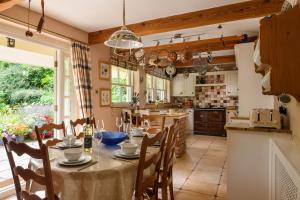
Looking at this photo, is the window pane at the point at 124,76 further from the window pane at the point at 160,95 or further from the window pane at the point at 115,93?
the window pane at the point at 160,95

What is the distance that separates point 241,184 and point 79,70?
2.93m

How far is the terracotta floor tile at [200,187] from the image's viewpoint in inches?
107

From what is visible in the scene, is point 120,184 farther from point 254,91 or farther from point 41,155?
point 254,91

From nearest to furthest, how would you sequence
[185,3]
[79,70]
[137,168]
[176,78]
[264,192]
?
1. [137,168]
2. [264,192]
3. [185,3]
4. [79,70]
5. [176,78]

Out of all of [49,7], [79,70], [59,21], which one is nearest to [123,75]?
[79,70]

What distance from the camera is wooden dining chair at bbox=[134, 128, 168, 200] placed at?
1405 millimetres

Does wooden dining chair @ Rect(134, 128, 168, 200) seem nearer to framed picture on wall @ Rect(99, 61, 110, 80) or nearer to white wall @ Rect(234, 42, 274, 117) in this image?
white wall @ Rect(234, 42, 274, 117)

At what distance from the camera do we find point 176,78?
782 centimetres

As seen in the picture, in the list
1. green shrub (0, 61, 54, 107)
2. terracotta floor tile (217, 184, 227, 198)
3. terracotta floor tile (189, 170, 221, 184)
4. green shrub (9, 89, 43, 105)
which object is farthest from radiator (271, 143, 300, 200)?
green shrub (9, 89, 43, 105)

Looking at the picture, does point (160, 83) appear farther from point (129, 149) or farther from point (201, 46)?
point (129, 149)

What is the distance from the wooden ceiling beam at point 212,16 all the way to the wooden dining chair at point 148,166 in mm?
1952

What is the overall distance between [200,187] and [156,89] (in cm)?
450

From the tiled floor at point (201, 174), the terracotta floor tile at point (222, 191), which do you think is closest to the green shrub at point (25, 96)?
the tiled floor at point (201, 174)

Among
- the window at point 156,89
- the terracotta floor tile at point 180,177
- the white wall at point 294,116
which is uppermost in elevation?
the window at point 156,89
